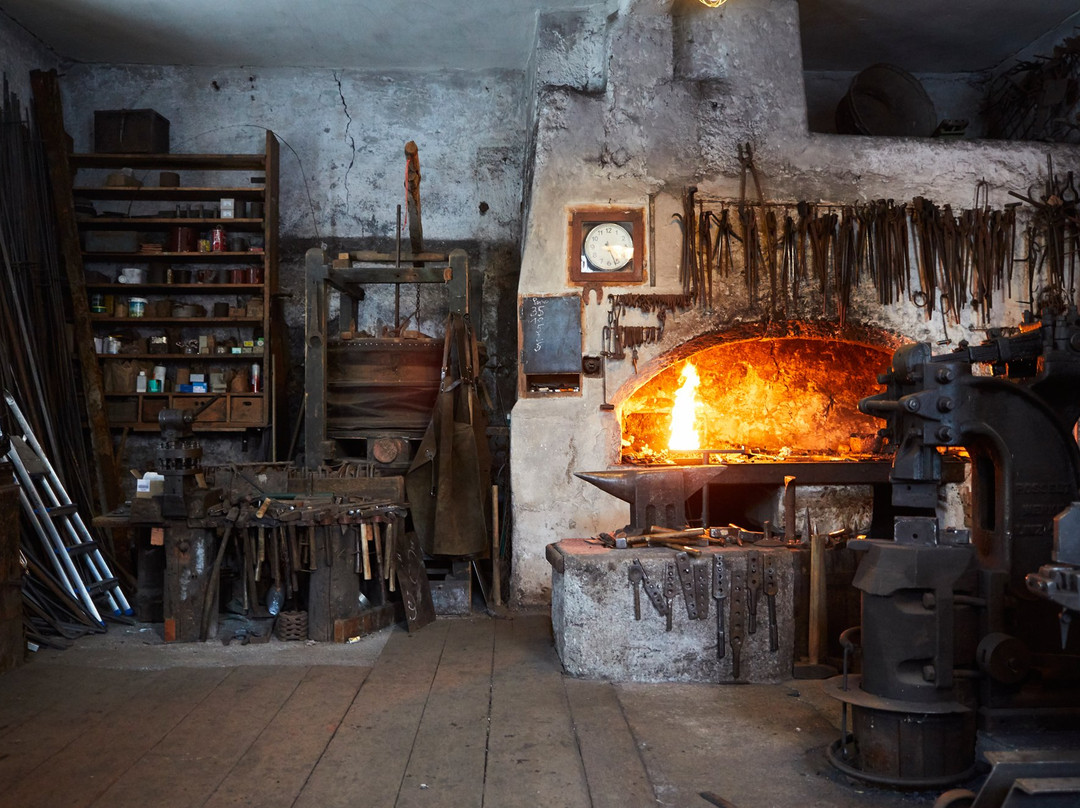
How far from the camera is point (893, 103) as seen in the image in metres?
7.12

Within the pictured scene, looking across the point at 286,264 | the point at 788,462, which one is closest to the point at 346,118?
the point at 286,264

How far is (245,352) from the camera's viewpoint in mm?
7000

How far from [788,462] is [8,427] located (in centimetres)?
486

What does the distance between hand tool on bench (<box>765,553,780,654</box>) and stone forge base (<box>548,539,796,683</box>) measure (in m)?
0.02

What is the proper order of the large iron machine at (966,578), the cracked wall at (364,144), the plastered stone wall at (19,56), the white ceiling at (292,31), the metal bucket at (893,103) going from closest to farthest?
the large iron machine at (966,578) → the white ceiling at (292,31) → the plastered stone wall at (19,56) → the metal bucket at (893,103) → the cracked wall at (364,144)

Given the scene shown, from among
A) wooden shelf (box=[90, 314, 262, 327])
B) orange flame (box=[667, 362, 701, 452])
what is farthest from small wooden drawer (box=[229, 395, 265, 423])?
orange flame (box=[667, 362, 701, 452])

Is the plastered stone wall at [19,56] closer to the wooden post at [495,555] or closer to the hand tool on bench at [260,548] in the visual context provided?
the hand tool on bench at [260,548]

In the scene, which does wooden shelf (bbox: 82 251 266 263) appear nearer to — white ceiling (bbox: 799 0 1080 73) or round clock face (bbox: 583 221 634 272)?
round clock face (bbox: 583 221 634 272)

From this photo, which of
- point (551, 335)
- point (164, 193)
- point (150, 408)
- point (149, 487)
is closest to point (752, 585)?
point (551, 335)

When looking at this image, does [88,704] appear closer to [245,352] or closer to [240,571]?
[240,571]

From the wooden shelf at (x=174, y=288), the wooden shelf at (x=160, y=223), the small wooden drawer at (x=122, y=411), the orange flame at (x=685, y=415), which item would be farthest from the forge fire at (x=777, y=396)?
the small wooden drawer at (x=122, y=411)

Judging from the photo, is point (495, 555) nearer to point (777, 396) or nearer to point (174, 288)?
point (777, 396)

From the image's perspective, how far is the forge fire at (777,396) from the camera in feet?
23.6

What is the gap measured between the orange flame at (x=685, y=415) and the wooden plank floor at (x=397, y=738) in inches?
105
